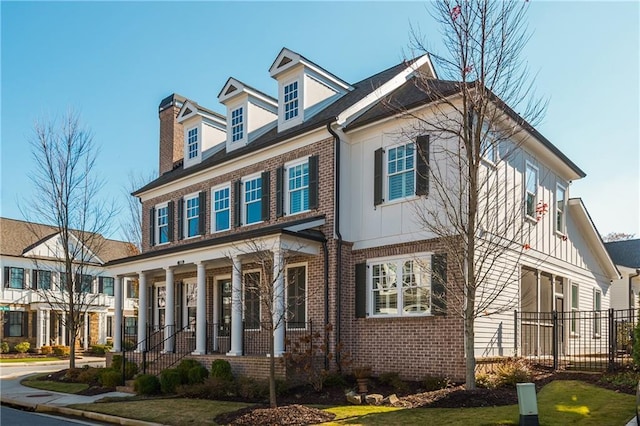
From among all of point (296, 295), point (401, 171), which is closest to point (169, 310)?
point (296, 295)

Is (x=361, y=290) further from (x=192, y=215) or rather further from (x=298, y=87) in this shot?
(x=192, y=215)

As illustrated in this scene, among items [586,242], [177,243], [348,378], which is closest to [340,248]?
[348,378]

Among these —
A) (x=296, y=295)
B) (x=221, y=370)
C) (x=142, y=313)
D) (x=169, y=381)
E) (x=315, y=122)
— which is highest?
(x=315, y=122)

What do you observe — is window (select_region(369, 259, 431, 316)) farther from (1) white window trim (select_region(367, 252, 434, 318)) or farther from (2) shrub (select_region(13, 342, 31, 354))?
(2) shrub (select_region(13, 342, 31, 354))

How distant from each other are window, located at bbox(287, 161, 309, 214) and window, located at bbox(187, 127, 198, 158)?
629cm

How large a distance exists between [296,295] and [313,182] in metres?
3.27

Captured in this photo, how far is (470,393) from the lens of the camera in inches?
453

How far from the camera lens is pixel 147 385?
16109 mm

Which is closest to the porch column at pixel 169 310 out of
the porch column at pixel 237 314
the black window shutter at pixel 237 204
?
the black window shutter at pixel 237 204

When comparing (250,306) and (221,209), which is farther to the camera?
(221,209)

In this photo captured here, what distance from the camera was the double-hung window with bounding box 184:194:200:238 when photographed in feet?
69.5

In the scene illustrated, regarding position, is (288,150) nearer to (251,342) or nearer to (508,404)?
(251,342)

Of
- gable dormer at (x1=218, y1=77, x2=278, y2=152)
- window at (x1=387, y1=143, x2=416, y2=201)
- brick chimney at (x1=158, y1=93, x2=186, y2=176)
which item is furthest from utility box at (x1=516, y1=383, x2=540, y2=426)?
brick chimney at (x1=158, y1=93, x2=186, y2=176)

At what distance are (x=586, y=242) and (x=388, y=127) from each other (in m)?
10.5
